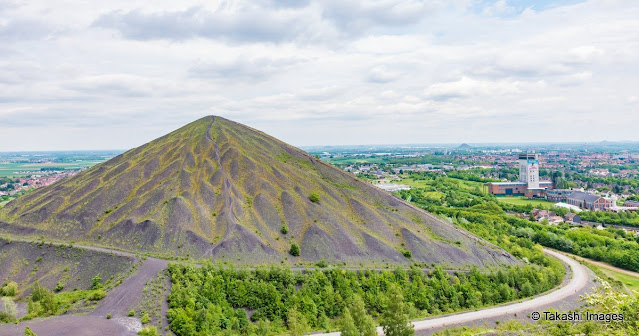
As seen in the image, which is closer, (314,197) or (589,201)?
(314,197)

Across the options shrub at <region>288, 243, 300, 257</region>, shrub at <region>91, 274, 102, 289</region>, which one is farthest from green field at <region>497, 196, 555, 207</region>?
shrub at <region>91, 274, 102, 289</region>

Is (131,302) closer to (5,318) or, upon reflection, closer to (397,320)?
(5,318)

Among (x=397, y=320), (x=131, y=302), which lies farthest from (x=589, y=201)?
(x=131, y=302)

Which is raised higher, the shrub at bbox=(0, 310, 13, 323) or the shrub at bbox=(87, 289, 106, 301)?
the shrub at bbox=(87, 289, 106, 301)

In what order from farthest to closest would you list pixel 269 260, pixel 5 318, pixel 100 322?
pixel 269 260 < pixel 5 318 < pixel 100 322

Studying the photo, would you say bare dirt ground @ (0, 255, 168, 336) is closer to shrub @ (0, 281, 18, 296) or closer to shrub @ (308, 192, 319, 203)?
shrub @ (0, 281, 18, 296)

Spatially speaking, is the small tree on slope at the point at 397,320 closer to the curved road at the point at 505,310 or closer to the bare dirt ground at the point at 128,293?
the curved road at the point at 505,310

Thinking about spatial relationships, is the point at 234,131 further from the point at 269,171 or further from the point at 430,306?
the point at 430,306
